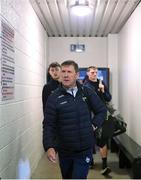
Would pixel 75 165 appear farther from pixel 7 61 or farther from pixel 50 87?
pixel 50 87

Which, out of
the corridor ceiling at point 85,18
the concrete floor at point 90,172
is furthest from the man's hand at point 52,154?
the corridor ceiling at point 85,18

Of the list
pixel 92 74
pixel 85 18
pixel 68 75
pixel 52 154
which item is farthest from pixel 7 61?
pixel 85 18

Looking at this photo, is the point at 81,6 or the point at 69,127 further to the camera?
the point at 81,6

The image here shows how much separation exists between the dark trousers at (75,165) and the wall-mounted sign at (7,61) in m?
0.90

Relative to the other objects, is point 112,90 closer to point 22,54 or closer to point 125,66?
point 125,66

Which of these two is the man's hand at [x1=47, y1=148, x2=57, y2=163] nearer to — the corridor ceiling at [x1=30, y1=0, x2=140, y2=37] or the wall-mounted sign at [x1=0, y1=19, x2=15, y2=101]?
the wall-mounted sign at [x1=0, y1=19, x2=15, y2=101]

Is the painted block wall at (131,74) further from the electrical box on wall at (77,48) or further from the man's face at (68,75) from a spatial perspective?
the man's face at (68,75)

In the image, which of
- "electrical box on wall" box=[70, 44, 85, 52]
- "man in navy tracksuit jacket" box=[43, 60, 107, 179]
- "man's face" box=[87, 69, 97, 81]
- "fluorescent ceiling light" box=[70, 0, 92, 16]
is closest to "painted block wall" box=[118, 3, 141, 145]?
"man's face" box=[87, 69, 97, 81]

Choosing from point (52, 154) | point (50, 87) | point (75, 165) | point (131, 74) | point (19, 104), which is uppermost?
point (131, 74)

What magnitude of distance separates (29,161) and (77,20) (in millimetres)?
3381

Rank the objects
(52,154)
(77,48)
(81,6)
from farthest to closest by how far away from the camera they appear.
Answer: (77,48) → (81,6) → (52,154)

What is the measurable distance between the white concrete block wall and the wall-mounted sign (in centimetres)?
9

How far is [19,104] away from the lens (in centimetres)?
421

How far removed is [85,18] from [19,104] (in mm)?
3212
